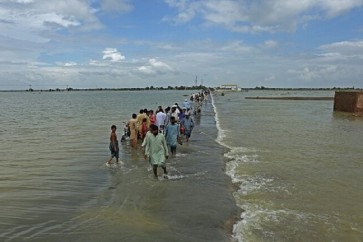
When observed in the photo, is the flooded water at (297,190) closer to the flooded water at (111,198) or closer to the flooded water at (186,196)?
the flooded water at (186,196)

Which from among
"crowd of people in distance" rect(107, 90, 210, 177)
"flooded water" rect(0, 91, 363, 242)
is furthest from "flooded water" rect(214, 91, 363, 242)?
"crowd of people in distance" rect(107, 90, 210, 177)

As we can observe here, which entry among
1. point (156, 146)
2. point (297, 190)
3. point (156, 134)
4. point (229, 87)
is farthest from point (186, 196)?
point (229, 87)

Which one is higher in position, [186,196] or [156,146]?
[156,146]

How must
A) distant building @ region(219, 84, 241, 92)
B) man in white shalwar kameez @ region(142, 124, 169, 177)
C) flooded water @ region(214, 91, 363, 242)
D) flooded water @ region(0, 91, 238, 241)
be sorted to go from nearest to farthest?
flooded water @ region(0, 91, 238, 241)
flooded water @ region(214, 91, 363, 242)
man in white shalwar kameez @ region(142, 124, 169, 177)
distant building @ region(219, 84, 241, 92)

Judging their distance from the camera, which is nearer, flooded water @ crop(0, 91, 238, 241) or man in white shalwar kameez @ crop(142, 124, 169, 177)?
flooded water @ crop(0, 91, 238, 241)

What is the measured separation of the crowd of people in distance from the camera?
378 inches

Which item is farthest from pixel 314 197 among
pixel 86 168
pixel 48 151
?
pixel 48 151

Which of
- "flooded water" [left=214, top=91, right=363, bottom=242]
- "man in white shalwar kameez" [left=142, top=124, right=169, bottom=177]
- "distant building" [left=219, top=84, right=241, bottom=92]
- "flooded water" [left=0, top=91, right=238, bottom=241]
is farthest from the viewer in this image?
"distant building" [left=219, top=84, right=241, bottom=92]

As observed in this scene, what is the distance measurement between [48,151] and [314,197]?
10498mm

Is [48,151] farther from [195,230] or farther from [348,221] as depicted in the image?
[348,221]

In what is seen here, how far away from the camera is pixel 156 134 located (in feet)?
31.5

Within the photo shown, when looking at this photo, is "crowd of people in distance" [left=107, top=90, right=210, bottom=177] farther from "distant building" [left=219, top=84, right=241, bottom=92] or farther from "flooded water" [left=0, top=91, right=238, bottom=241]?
"distant building" [left=219, top=84, right=241, bottom=92]

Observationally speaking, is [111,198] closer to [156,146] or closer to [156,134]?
[156,146]

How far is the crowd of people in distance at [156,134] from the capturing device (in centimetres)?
961
